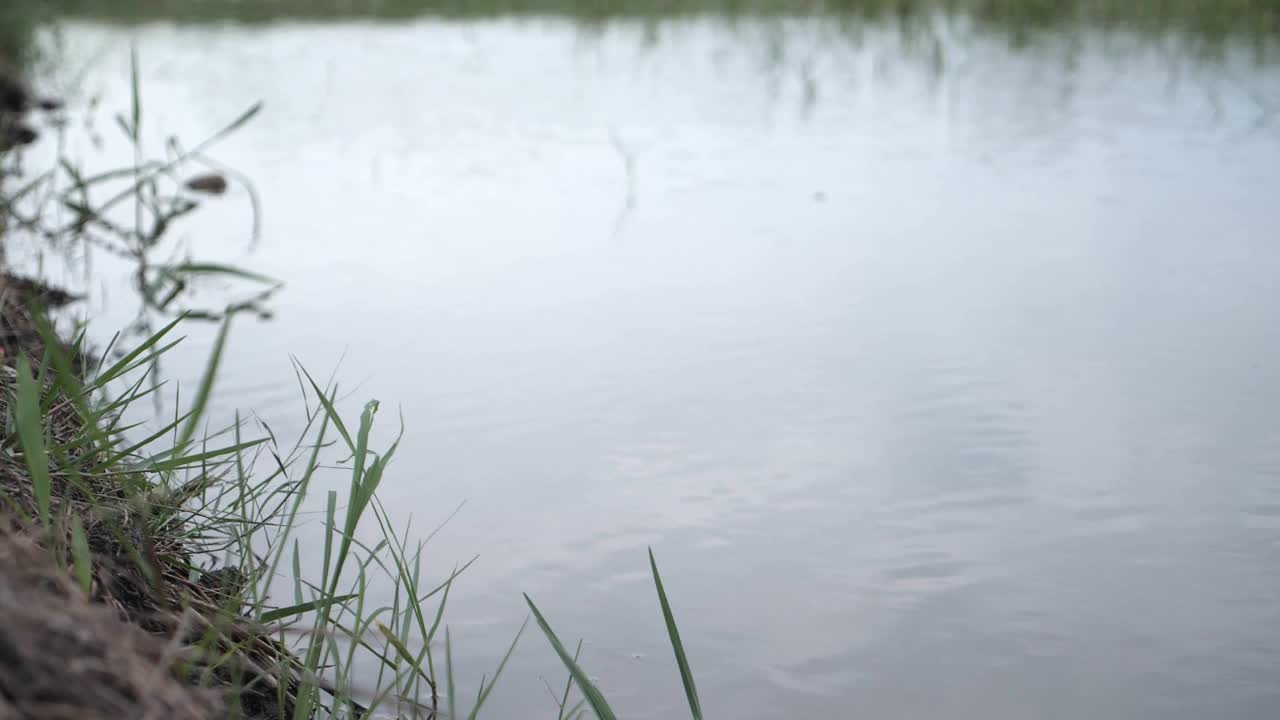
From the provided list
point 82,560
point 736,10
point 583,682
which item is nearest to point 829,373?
point 583,682

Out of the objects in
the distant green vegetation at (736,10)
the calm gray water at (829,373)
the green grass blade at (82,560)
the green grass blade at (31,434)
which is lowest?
the calm gray water at (829,373)

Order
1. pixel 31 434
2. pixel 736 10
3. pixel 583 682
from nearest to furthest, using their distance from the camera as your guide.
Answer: pixel 31 434, pixel 583 682, pixel 736 10

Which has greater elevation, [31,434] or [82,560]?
[31,434]

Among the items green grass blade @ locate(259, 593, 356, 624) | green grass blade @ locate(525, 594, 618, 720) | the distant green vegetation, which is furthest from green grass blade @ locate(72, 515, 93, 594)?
the distant green vegetation

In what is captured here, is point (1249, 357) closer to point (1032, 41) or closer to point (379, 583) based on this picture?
point (379, 583)

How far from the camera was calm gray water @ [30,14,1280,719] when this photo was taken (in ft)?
5.19

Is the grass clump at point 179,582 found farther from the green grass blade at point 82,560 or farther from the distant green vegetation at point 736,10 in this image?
the distant green vegetation at point 736,10

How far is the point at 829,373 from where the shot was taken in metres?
2.45

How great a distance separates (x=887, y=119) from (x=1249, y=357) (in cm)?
262

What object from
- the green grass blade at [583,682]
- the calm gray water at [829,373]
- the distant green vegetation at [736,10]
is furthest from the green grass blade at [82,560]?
the distant green vegetation at [736,10]

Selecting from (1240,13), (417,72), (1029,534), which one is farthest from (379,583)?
(1240,13)

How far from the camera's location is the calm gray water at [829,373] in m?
1.58

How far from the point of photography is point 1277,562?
169cm

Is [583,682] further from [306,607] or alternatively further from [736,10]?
[736,10]
